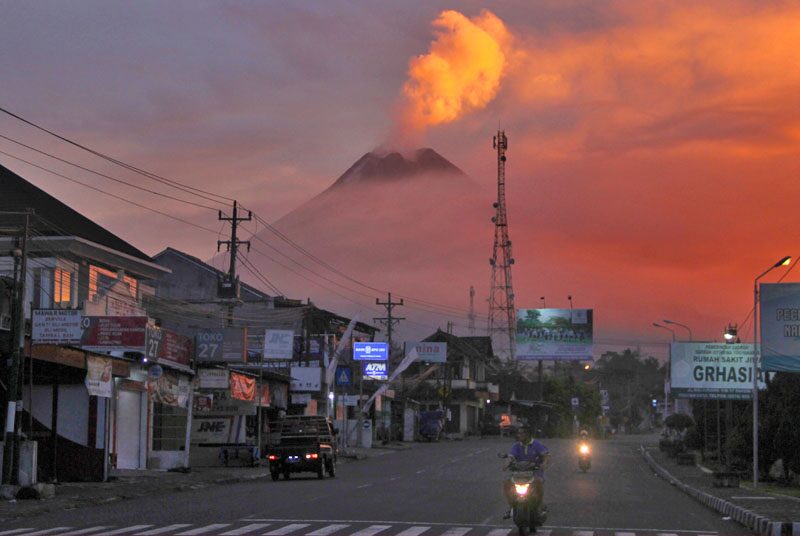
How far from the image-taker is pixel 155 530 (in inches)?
723

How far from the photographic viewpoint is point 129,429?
4003 centimetres

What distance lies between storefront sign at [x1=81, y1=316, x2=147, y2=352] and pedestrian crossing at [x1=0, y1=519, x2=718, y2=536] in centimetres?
1234

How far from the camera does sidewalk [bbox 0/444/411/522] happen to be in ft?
78.5

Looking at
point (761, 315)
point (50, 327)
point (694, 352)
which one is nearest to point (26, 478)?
point (50, 327)

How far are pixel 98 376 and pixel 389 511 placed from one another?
42.8ft

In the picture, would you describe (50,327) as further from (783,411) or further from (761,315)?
(783,411)

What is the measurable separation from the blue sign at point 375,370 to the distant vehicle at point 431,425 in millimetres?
18167

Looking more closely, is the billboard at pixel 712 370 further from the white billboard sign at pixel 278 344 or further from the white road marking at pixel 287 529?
the white road marking at pixel 287 529

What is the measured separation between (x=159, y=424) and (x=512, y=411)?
77.8 meters

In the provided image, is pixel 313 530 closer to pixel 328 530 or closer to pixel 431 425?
pixel 328 530

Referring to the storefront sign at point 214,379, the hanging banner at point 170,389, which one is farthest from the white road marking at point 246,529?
the storefront sign at point 214,379

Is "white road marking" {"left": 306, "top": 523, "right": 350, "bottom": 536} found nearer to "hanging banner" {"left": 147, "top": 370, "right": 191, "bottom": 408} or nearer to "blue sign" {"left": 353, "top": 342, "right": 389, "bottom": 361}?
"hanging banner" {"left": 147, "top": 370, "right": 191, "bottom": 408}

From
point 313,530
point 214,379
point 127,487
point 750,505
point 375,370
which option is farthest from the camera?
point 375,370

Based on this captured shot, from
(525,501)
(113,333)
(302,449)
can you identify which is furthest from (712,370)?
(525,501)
